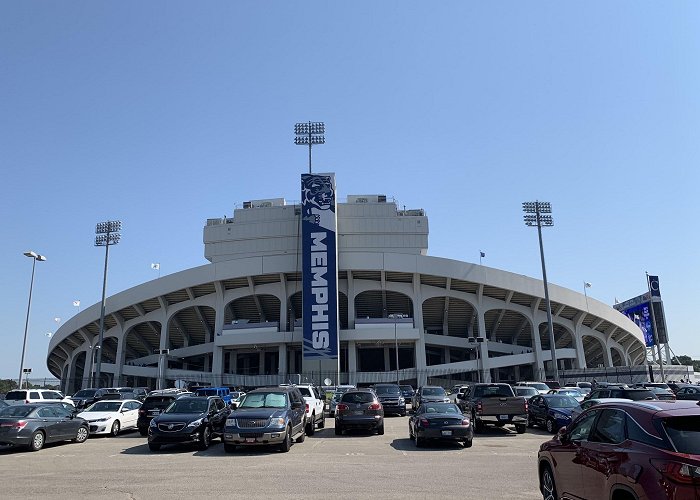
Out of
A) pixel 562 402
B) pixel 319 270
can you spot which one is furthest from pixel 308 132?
pixel 562 402

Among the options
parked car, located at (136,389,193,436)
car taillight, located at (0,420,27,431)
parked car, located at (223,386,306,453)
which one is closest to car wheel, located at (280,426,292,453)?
parked car, located at (223,386,306,453)

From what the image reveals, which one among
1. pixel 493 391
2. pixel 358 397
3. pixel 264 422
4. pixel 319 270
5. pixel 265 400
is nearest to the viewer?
pixel 264 422

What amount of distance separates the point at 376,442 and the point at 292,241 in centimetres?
5046

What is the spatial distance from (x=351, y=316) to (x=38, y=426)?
4227 cm

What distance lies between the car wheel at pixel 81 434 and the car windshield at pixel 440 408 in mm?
12084

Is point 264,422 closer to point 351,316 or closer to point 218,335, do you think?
point 351,316

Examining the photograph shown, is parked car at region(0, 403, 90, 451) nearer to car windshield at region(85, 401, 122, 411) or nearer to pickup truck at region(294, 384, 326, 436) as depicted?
car windshield at region(85, 401, 122, 411)

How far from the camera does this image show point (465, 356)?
69500 mm

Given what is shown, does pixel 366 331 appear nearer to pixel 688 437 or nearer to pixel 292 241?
pixel 292 241

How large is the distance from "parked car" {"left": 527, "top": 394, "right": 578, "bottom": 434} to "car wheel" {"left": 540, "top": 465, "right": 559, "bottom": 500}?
38.5 feet

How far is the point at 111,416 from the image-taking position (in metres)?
21.4

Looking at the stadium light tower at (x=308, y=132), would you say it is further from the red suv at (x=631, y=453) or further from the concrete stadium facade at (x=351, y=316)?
the red suv at (x=631, y=453)

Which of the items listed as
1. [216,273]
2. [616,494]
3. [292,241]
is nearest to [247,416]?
[616,494]

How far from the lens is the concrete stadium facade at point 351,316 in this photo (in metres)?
57.8
